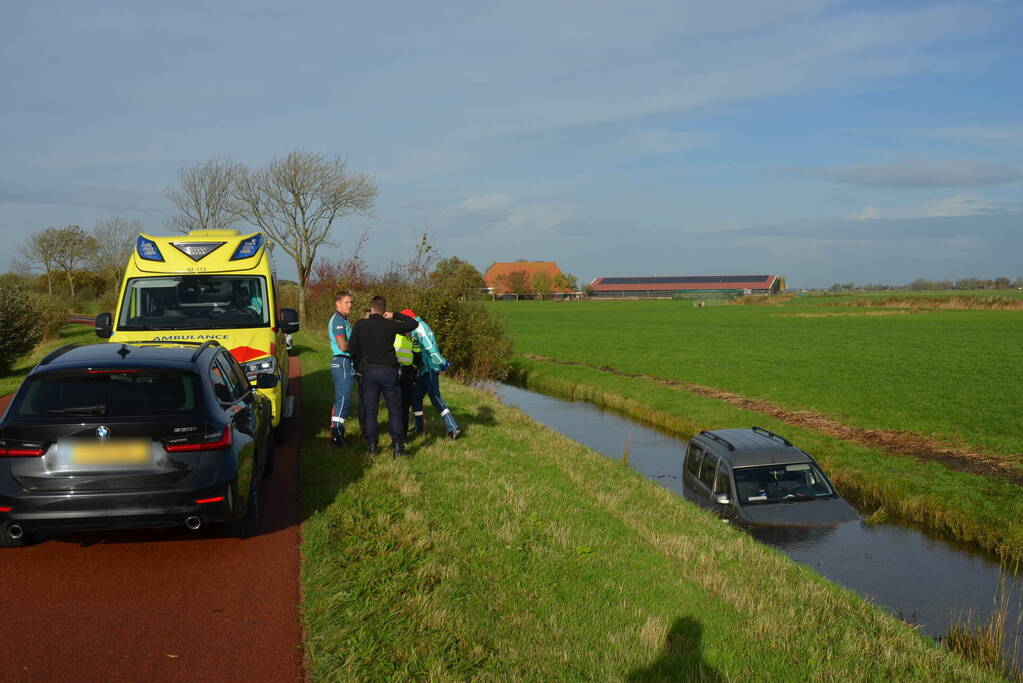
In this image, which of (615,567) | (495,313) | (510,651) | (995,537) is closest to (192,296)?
(615,567)

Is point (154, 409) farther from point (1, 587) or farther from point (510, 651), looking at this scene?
point (510, 651)

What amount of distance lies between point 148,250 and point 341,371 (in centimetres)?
338

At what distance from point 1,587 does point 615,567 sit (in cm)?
450

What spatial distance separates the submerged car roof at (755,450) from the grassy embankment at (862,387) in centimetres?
262

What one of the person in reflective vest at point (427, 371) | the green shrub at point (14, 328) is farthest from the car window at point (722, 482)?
the green shrub at point (14, 328)

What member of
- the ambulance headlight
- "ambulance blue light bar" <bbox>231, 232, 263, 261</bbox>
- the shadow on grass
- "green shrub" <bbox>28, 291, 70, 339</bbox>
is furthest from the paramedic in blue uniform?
"green shrub" <bbox>28, 291, 70, 339</bbox>

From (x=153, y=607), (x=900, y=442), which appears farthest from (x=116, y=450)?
(x=900, y=442)

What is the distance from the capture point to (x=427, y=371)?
10812mm

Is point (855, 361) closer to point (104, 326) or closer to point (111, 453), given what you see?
point (104, 326)

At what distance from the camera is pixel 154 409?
5766mm

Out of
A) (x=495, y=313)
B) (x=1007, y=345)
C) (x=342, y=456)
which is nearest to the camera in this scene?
(x=342, y=456)

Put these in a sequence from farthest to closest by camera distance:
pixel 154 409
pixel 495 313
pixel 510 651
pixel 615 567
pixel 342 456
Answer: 1. pixel 495 313
2. pixel 342 456
3. pixel 615 567
4. pixel 154 409
5. pixel 510 651

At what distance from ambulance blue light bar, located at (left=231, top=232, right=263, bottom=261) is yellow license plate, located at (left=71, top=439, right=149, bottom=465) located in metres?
6.19

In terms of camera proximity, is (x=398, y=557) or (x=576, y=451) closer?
(x=398, y=557)
